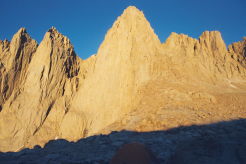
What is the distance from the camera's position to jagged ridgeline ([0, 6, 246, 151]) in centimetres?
1583

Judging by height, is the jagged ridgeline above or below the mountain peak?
below

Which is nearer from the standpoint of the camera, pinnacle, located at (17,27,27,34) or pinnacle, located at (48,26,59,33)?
pinnacle, located at (17,27,27,34)

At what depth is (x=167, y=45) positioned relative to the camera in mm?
25250

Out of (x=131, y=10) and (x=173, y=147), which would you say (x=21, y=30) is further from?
(x=173, y=147)

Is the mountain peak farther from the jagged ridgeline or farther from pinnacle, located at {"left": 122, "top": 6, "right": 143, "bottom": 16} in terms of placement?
the jagged ridgeline

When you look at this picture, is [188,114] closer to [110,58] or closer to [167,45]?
[110,58]

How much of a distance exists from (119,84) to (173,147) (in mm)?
10897

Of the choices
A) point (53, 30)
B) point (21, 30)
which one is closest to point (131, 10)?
point (53, 30)

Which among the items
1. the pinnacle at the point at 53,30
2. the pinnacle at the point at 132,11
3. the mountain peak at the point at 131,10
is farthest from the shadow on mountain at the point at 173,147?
the pinnacle at the point at 53,30

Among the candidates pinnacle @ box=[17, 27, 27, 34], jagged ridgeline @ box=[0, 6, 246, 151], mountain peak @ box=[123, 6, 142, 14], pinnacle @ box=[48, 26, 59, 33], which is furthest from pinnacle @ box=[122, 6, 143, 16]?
pinnacle @ box=[17, 27, 27, 34]

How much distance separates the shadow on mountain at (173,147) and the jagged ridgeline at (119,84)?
1.12 m

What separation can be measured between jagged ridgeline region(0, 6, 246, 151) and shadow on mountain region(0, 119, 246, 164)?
44.2 inches

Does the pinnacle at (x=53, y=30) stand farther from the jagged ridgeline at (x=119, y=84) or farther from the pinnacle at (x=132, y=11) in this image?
the pinnacle at (x=132, y=11)

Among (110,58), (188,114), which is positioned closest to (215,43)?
(110,58)
